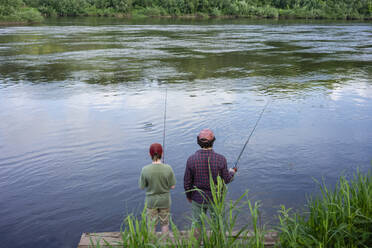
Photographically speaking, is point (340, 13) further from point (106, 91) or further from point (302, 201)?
point (302, 201)

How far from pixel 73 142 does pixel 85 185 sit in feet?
9.13

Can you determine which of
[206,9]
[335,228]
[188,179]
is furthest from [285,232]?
[206,9]

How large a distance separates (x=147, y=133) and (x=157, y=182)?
626 centimetres

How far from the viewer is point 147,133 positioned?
11.1 meters

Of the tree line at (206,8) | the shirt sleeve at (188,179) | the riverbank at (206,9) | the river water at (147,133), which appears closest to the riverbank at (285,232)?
the shirt sleeve at (188,179)

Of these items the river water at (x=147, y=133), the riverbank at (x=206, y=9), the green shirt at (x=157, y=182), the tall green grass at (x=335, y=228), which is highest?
the riverbank at (x=206, y=9)

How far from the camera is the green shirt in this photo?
484 centimetres

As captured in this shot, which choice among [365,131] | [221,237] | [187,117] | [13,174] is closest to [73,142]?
[13,174]

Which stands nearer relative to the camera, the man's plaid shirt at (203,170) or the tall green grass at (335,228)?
the tall green grass at (335,228)

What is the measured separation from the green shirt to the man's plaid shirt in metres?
0.27

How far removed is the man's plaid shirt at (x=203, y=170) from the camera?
468 centimetres

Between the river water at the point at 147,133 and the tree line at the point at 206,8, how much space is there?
8870 centimetres

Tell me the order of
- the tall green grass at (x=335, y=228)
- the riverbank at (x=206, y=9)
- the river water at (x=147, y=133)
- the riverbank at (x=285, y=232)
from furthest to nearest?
the riverbank at (x=206, y=9) < the river water at (x=147, y=133) < the tall green grass at (x=335, y=228) < the riverbank at (x=285, y=232)

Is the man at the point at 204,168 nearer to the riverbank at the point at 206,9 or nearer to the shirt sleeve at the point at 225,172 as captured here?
the shirt sleeve at the point at 225,172
